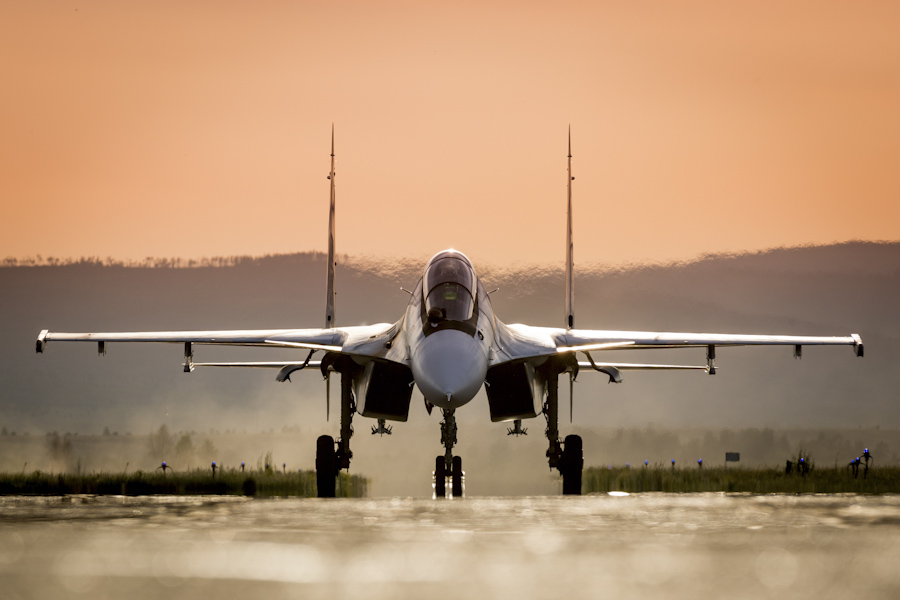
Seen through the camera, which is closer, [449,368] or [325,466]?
[449,368]

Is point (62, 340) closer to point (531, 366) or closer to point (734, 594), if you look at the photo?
point (531, 366)

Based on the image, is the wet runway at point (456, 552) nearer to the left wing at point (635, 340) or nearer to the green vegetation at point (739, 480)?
the left wing at point (635, 340)

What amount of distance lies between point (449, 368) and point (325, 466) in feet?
20.1

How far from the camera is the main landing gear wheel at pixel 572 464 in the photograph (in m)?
24.7

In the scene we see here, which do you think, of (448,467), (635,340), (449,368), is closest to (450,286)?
(449,368)

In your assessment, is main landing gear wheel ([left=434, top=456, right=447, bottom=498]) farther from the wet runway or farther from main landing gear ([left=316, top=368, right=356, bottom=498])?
the wet runway

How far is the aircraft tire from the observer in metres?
20.7

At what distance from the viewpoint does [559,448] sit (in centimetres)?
2477

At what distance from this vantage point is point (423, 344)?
20.1m

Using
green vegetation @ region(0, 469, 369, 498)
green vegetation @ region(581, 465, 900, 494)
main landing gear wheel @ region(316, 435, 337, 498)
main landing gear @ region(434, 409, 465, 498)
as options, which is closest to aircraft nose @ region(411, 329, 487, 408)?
main landing gear @ region(434, 409, 465, 498)

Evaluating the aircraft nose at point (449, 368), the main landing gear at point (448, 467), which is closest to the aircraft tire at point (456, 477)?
the main landing gear at point (448, 467)

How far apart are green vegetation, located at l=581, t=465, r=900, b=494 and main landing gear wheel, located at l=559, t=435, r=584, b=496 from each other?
63.9 inches

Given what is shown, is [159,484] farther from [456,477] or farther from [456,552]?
[456,552]

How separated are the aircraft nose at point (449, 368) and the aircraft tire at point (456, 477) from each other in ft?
6.15
